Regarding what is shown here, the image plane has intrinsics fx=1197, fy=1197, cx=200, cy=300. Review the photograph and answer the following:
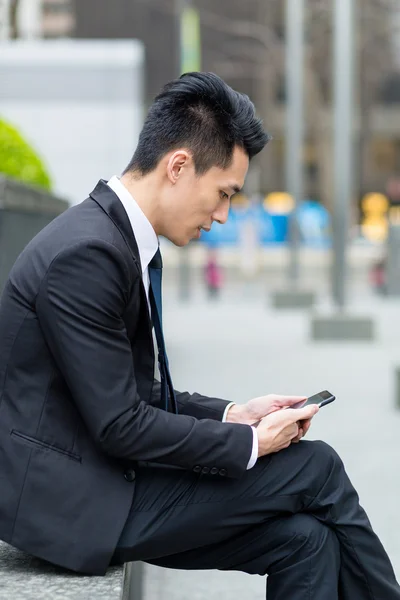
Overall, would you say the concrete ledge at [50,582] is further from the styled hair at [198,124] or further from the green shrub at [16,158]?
the green shrub at [16,158]

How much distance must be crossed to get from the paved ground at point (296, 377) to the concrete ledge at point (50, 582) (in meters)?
1.50

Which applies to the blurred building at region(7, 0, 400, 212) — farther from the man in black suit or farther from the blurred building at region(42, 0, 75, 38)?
the man in black suit

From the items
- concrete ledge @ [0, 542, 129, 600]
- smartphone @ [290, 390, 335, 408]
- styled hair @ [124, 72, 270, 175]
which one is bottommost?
concrete ledge @ [0, 542, 129, 600]

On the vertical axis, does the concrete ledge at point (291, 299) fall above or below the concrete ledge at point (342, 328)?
below

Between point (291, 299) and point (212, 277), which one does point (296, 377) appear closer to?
point (291, 299)

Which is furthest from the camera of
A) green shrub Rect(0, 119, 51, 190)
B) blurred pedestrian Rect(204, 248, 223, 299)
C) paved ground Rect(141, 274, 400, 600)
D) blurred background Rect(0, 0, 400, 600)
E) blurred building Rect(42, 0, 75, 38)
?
blurred building Rect(42, 0, 75, 38)

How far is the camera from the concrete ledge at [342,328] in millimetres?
12336

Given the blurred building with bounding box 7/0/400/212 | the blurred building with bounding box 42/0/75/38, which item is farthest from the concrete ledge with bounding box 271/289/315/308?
the blurred building with bounding box 42/0/75/38

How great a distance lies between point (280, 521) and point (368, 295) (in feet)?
54.9

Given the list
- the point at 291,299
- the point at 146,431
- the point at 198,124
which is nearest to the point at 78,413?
the point at 146,431

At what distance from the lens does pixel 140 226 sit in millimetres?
2779

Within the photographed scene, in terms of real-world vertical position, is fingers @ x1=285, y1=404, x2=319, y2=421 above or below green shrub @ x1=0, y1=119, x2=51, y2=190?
below

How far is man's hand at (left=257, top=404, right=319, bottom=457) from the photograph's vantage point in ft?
8.95

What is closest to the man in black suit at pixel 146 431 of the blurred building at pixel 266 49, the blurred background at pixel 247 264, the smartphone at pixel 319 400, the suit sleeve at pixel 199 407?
the smartphone at pixel 319 400
